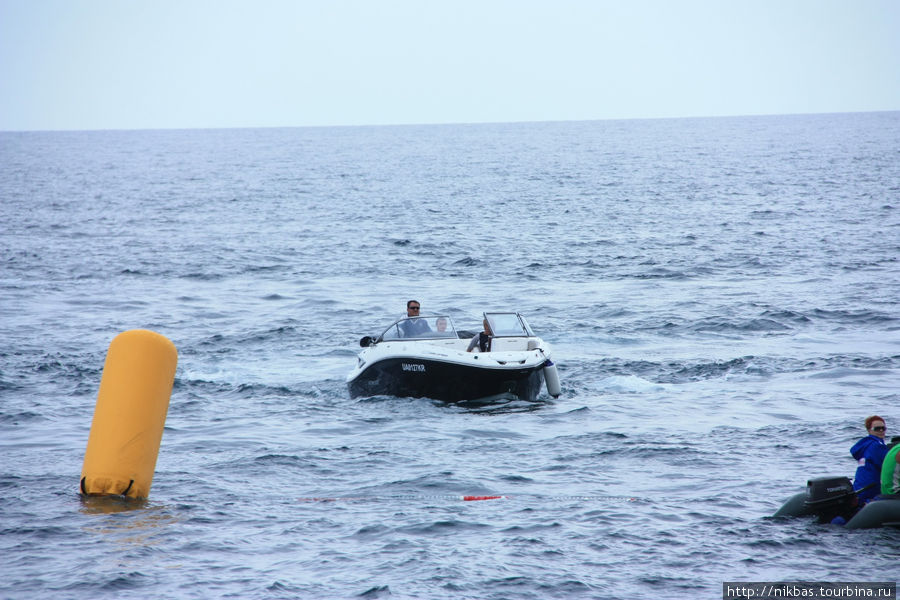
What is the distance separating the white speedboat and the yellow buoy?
6480 mm

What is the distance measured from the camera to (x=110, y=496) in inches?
484

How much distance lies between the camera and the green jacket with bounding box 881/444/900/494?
36.6ft

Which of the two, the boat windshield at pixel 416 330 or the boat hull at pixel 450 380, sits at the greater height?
the boat windshield at pixel 416 330

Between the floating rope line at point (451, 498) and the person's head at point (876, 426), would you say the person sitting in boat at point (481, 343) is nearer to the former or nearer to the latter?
the floating rope line at point (451, 498)

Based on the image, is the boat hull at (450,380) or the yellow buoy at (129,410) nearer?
the yellow buoy at (129,410)

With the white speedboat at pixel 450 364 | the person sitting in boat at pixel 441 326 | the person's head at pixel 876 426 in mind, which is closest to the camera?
the person's head at pixel 876 426

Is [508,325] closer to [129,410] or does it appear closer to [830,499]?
[830,499]

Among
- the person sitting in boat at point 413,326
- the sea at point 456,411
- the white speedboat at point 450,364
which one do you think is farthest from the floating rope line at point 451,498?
the person sitting in boat at point 413,326

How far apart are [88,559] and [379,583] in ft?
10.7

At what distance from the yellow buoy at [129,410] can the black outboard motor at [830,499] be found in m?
7.79

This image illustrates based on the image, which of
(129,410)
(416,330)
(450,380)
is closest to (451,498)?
(129,410)

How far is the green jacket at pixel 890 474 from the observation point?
11.1 meters

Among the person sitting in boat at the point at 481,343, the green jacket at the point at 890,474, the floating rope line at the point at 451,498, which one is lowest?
the floating rope line at the point at 451,498

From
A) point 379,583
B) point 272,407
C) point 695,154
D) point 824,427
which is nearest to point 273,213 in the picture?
point 272,407
